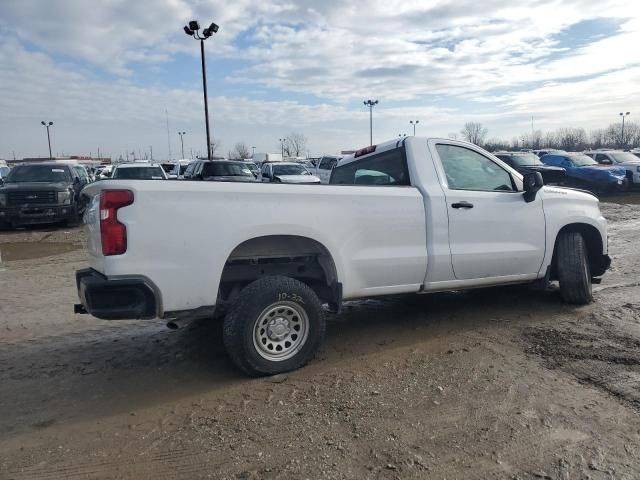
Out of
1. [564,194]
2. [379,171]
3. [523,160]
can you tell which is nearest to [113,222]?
[379,171]

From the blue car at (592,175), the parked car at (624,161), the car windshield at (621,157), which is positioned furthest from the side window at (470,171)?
the car windshield at (621,157)

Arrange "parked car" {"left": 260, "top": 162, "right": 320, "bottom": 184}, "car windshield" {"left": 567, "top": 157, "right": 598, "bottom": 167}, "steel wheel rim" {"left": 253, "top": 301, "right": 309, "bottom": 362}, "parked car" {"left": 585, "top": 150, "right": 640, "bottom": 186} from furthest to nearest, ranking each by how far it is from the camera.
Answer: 1. "parked car" {"left": 585, "top": 150, "right": 640, "bottom": 186}
2. "car windshield" {"left": 567, "top": 157, "right": 598, "bottom": 167}
3. "parked car" {"left": 260, "top": 162, "right": 320, "bottom": 184}
4. "steel wheel rim" {"left": 253, "top": 301, "right": 309, "bottom": 362}

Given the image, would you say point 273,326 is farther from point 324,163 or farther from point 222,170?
point 324,163

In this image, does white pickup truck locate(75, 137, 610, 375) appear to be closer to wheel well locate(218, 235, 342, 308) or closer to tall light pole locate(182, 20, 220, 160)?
wheel well locate(218, 235, 342, 308)

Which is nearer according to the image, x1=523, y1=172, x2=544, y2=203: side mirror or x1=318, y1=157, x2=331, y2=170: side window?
x1=523, y1=172, x2=544, y2=203: side mirror

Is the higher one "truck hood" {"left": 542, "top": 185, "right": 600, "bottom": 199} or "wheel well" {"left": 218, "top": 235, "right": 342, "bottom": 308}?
"truck hood" {"left": 542, "top": 185, "right": 600, "bottom": 199}

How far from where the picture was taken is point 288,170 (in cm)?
2120

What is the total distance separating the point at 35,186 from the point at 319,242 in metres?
12.9

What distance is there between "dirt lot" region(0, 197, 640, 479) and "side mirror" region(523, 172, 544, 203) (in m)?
1.33

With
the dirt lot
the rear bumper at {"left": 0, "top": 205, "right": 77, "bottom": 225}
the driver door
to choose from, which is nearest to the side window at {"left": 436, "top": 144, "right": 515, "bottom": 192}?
the driver door

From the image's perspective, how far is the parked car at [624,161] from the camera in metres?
22.6

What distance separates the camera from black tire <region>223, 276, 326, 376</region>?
3896 millimetres

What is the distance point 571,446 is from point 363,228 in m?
2.22

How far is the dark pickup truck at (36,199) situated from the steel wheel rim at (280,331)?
10945 millimetres
